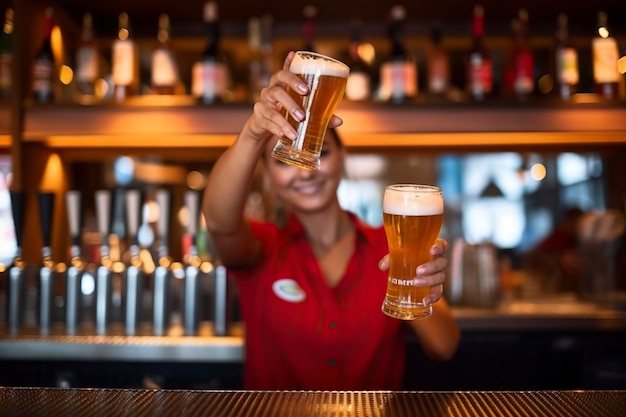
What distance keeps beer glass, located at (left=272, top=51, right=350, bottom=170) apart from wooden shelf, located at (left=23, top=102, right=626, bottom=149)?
3.05ft

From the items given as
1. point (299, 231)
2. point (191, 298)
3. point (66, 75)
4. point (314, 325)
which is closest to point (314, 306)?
point (314, 325)

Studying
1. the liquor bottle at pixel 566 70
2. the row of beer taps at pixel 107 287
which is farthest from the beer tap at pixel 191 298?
the liquor bottle at pixel 566 70

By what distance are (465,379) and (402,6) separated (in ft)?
4.42

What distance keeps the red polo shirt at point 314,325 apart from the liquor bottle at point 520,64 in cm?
96

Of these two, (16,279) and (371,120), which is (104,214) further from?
(371,120)

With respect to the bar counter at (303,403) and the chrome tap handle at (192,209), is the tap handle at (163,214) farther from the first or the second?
the bar counter at (303,403)

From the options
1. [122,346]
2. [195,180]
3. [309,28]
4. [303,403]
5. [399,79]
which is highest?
[309,28]

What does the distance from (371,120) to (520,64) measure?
0.66 meters

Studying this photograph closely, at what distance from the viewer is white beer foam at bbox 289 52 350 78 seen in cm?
87

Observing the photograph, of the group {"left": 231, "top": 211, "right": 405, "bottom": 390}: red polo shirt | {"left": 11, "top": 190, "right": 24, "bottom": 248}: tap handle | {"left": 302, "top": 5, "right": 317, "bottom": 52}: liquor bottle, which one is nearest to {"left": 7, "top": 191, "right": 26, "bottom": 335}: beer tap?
{"left": 11, "top": 190, "right": 24, "bottom": 248}: tap handle

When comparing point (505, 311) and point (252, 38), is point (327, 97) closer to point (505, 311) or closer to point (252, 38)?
point (505, 311)

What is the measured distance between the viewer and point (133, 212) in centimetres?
184

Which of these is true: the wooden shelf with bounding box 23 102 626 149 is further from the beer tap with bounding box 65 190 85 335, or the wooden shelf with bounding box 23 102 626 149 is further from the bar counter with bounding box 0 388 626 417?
the bar counter with bounding box 0 388 626 417

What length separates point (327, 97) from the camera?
884 mm
